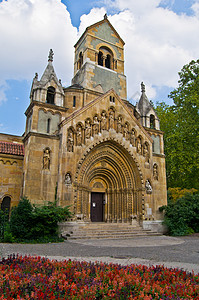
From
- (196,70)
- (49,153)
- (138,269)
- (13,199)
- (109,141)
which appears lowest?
(138,269)

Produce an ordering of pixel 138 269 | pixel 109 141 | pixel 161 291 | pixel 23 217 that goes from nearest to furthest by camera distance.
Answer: pixel 161 291 → pixel 138 269 → pixel 23 217 → pixel 109 141

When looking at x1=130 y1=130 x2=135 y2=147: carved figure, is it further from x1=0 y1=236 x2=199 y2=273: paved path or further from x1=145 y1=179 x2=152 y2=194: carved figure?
x1=0 y1=236 x2=199 y2=273: paved path

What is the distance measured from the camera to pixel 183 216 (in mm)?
18172

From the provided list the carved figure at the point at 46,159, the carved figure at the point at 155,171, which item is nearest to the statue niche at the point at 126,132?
the carved figure at the point at 155,171

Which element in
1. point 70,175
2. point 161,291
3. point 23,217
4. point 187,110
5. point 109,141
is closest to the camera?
point 161,291

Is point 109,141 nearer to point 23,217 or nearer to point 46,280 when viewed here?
point 23,217

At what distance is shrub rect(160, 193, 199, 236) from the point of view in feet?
59.3

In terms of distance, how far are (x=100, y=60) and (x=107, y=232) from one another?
1769cm

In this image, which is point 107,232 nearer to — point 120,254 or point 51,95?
point 120,254

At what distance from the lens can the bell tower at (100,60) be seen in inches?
903

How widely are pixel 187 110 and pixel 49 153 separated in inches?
612

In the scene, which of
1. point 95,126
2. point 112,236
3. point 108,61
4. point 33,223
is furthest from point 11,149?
point 108,61

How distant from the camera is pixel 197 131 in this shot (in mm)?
23578

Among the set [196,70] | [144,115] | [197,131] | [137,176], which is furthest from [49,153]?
[196,70]
